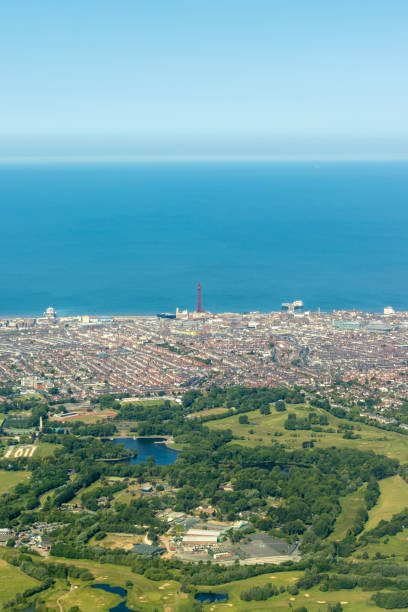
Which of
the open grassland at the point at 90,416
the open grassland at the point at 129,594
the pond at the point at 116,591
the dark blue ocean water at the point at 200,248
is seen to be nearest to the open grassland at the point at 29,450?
the open grassland at the point at 90,416

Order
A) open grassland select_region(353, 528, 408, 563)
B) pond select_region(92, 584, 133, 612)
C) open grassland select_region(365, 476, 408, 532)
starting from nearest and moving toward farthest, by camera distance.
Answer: pond select_region(92, 584, 133, 612)
open grassland select_region(353, 528, 408, 563)
open grassland select_region(365, 476, 408, 532)

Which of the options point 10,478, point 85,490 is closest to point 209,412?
point 85,490

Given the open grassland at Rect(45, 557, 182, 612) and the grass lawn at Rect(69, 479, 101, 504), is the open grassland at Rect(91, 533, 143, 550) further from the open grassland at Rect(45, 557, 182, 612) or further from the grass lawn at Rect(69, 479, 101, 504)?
the grass lawn at Rect(69, 479, 101, 504)

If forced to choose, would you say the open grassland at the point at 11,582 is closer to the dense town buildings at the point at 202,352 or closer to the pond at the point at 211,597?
the pond at the point at 211,597

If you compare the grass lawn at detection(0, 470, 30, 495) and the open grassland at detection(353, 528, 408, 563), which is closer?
the open grassland at detection(353, 528, 408, 563)

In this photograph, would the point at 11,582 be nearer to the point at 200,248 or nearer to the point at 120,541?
the point at 120,541

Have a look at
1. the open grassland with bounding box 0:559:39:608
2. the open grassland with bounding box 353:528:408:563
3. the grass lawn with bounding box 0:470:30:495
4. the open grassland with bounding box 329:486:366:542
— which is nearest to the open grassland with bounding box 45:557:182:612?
the open grassland with bounding box 0:559:39:608
